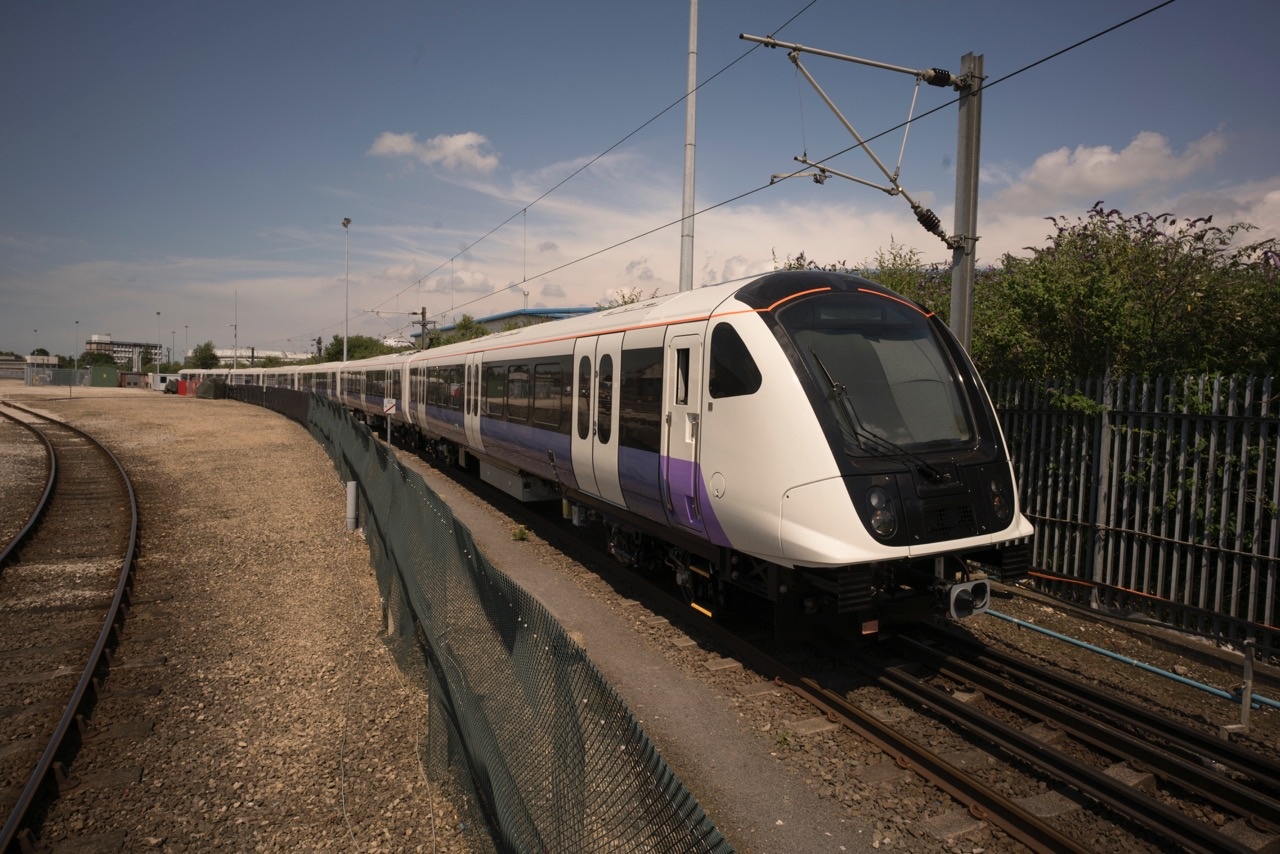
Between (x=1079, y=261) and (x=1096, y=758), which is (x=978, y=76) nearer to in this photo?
(x=1079, y=261)

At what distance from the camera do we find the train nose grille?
5.70m

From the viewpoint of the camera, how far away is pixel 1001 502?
6.13m

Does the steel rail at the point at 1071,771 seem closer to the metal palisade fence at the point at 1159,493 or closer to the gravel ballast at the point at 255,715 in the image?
the metal palisade fence at the point at 1159,493

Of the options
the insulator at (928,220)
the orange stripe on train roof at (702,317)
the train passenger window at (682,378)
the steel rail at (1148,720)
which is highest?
the insulator at (928,220)

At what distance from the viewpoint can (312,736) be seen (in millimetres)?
5758

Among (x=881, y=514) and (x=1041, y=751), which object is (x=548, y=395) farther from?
(x=1041, y=751)

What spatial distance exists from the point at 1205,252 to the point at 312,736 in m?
10.8

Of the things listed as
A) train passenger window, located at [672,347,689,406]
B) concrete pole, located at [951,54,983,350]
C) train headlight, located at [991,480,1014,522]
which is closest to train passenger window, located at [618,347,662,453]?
train passenger window, located at [672,347,689,406]

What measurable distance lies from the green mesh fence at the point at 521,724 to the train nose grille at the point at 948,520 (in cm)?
320

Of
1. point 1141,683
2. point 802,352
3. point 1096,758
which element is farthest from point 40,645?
point 1141,683

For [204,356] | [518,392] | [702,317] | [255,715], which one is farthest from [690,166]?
[204,356]

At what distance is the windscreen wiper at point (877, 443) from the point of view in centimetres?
572

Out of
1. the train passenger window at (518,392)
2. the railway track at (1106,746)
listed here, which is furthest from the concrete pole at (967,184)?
the train passenger window at (518,392)

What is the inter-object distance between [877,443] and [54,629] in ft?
26.9
